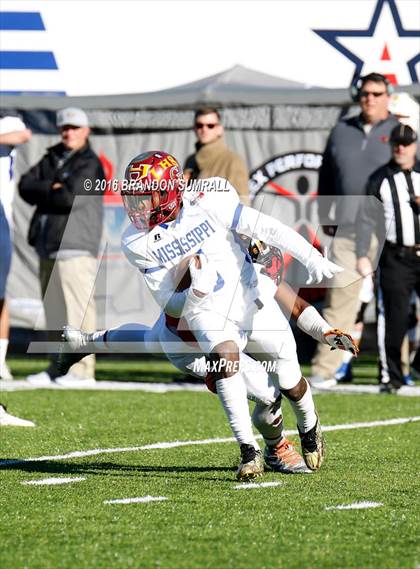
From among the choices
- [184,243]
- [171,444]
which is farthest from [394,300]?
[184,243]

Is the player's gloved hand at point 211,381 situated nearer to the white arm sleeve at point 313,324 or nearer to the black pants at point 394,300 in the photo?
the white arm sleeve at point 313,324

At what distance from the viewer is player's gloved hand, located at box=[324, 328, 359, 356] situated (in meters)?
5.86

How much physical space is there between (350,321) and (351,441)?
3289 mm

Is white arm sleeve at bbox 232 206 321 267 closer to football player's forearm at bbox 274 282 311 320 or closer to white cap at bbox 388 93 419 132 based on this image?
football player's forearm at bbox 274 282 311 320

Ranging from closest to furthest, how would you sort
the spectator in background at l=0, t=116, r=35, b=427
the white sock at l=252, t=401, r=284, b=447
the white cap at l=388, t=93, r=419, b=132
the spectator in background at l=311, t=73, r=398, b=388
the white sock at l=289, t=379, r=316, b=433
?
the white sock at l=289, t=379, r=316, b=433, the white sock at l=252, t=401, r=284, b=447, the spectator in background at l=0, t=116, r=35, b=427, the spectator in background at l=311, t=73, r=398, b=388, the white cap at l=388, t=93, r=419, b=132

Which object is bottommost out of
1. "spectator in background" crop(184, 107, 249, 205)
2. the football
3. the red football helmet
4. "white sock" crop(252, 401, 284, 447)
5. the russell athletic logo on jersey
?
"white sock" crop(252, 401, 284, 447)

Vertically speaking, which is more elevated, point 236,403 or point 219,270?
point 219,270

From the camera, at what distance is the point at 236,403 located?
5.75 m

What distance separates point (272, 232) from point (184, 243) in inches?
16.2

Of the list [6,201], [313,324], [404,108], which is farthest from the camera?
[404,108]

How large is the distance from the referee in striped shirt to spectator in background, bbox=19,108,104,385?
2.18 meters

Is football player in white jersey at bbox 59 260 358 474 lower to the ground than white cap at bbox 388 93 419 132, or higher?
lower

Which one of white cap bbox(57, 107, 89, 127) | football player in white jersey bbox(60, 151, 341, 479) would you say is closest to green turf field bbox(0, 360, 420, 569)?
football player in white jersey bbox(60, 151, 341, 479)

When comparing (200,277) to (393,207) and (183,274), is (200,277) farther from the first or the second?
(393,207)
